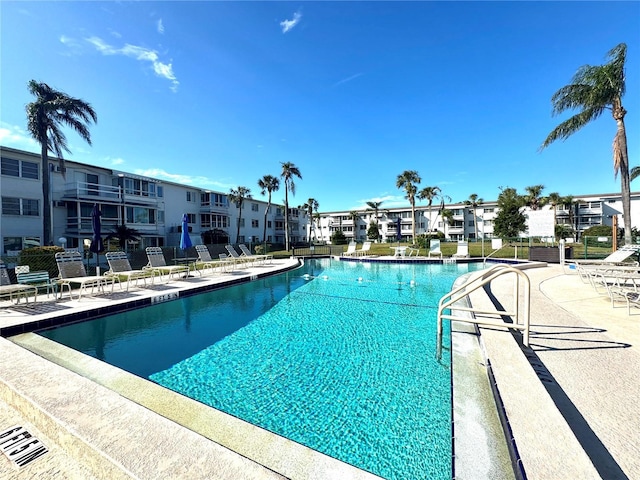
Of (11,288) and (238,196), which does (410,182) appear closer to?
(238,196)

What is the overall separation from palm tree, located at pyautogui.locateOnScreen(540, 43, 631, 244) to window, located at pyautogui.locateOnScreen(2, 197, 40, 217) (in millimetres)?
33594

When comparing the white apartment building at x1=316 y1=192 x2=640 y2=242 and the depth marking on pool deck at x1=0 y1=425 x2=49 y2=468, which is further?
the white apartment building at x1=316 y1=192 x2=640 y2=242

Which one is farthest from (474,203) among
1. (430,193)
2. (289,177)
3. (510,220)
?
(289,177)

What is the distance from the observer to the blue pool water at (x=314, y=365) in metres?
2.88

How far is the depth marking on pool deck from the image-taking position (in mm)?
2367

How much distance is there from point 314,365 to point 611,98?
1759cm

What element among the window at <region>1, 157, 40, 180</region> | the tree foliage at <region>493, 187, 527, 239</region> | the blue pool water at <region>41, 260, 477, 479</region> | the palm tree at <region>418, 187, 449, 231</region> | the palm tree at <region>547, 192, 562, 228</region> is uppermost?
the palm tree at <region>418, 187, 449, 231</region>

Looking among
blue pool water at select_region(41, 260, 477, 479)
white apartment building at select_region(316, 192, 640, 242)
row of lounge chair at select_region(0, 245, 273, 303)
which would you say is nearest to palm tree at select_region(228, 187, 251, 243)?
white apartment building at select_region(316, 192, 640, 242)

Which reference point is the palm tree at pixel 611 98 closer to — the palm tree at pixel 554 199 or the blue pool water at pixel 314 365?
the blue pool water at pixel 314 365

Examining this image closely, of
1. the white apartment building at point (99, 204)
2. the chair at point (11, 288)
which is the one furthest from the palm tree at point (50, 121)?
the chair at point (11, 288)

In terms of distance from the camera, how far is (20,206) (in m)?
19.5

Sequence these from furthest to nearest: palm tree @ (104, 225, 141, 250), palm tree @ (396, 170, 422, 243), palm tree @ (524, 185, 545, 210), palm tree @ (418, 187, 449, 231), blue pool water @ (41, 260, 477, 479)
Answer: palm tree @ (418, 187, 449, 231) < palm tree @ (524, 185, 545, 210) < palm tree @ (396, 170, 422, 243) < palm tree @ (104, 225, 141, 250) < blue pool water @ (41, 260, 477, 479)

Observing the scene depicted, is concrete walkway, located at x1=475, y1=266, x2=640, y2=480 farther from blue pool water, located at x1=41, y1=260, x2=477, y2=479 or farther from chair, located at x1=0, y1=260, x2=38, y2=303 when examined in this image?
chair, located at x1=0, y1=260, x2=38, y2=303

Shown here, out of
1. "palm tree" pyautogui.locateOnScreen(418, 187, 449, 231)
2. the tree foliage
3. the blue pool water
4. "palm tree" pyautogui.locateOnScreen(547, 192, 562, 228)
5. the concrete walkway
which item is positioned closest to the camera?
the concrete walkway
